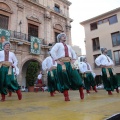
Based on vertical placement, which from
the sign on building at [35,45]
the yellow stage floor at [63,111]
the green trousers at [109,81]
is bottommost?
the yellow stage floor at [63,111]

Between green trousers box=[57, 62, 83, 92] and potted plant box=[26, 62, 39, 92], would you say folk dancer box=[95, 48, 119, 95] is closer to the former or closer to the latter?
green trousers box=[57, 62, 83, 92]

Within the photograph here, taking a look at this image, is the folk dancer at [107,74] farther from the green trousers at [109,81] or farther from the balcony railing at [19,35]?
the balcony railing at [19,35]

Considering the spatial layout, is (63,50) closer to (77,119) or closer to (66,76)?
(66,76)

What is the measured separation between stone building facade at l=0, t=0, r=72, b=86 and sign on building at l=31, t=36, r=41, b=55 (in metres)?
0.38

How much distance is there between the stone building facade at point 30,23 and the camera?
1423 centimetres

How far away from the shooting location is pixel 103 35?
22328 millimetres

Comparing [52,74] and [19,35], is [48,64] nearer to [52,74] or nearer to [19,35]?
[52,74]

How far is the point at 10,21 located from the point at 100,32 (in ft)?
41.7

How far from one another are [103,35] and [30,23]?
10.7 metres

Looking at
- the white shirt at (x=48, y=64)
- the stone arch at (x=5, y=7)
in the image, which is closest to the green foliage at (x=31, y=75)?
the stone arch at (x=5, y=7)

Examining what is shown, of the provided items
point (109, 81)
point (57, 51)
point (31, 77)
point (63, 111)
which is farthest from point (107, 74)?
point (31, 77)

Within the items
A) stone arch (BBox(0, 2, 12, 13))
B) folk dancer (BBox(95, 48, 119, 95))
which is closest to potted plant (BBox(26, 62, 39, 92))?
stone arch (BBox(0, 2, 12, 13))

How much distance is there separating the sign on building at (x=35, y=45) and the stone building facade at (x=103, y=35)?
31.7 feet

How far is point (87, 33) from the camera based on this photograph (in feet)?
78.4
